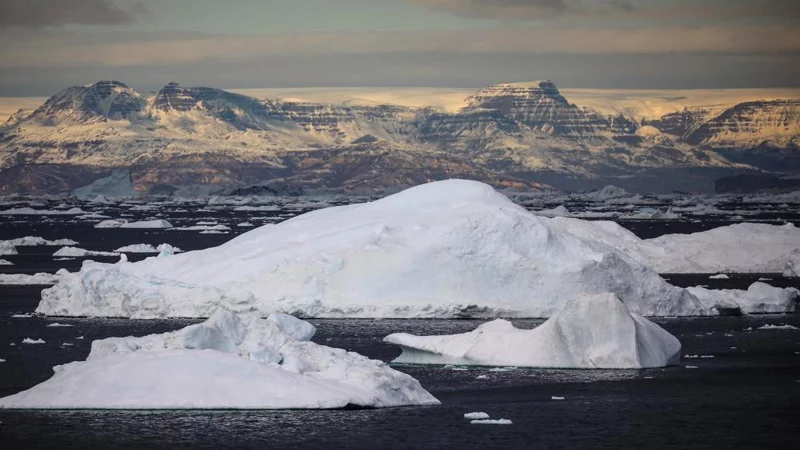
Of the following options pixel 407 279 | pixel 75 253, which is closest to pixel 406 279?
pixel 407 279

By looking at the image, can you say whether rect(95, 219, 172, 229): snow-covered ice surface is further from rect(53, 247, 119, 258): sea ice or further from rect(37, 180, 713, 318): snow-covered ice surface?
rect(37, 180, 713, 318): snow-covered ice surface

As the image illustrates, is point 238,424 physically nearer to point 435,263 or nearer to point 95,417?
point 95,417

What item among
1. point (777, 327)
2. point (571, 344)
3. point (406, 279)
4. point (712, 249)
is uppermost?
point (406, 279)

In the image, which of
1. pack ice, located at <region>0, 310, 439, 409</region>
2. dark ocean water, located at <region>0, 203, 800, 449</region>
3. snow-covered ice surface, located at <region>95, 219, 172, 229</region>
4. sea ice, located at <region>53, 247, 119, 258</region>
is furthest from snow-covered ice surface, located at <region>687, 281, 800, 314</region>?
snow-covered ice surface, located at <region>95, 219, 172, 229</region>

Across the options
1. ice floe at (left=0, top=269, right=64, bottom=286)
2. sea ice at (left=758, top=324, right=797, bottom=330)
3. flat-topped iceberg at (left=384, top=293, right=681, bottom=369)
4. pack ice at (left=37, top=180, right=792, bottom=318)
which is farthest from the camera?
ice floe at (left=0, top=269, right=64, bottom=286)

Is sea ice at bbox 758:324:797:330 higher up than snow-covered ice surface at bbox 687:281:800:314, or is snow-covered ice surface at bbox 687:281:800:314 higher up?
snow-covered ice surface at bbox 687:281:800:314

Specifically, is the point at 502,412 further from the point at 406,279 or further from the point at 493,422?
the point at 406,279
